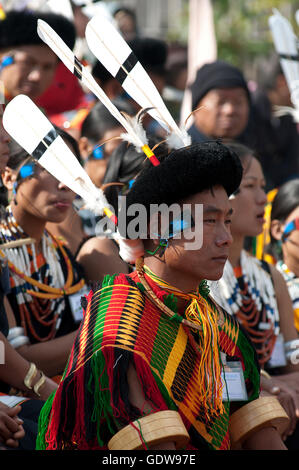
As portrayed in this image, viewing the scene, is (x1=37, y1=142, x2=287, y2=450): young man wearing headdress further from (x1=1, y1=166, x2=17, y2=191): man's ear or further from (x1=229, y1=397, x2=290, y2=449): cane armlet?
(x1=1, y1=166, x2=17, y2=191): man's ear

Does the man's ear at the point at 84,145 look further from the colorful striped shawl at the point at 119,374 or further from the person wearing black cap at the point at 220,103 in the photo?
the colorful striped shawl at the point at 119,374

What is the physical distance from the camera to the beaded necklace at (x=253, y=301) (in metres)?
4.29

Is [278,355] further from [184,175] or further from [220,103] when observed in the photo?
[220,103]

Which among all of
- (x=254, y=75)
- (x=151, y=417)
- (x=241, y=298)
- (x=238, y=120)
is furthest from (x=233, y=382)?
(x=254, y=75)

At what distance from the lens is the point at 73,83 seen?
7137 mm

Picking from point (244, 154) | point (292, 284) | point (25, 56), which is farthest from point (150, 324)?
point (25, 56)

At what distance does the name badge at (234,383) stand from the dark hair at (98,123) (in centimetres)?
262

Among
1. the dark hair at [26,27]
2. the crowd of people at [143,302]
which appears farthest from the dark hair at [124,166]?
the dark hair at [26,27]

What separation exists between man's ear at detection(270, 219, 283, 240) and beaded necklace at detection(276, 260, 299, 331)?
7.4 inches

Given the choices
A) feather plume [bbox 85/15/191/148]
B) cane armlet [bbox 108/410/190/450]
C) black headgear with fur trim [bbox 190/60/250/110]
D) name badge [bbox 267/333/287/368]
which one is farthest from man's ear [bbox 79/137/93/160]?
cane armlet [bbox 108/410/190/450]

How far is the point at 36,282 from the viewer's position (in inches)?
155

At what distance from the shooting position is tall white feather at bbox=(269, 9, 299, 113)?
552 centimetres

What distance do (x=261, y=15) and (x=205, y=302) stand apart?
11266 mm

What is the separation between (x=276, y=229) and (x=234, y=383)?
2007 mm
